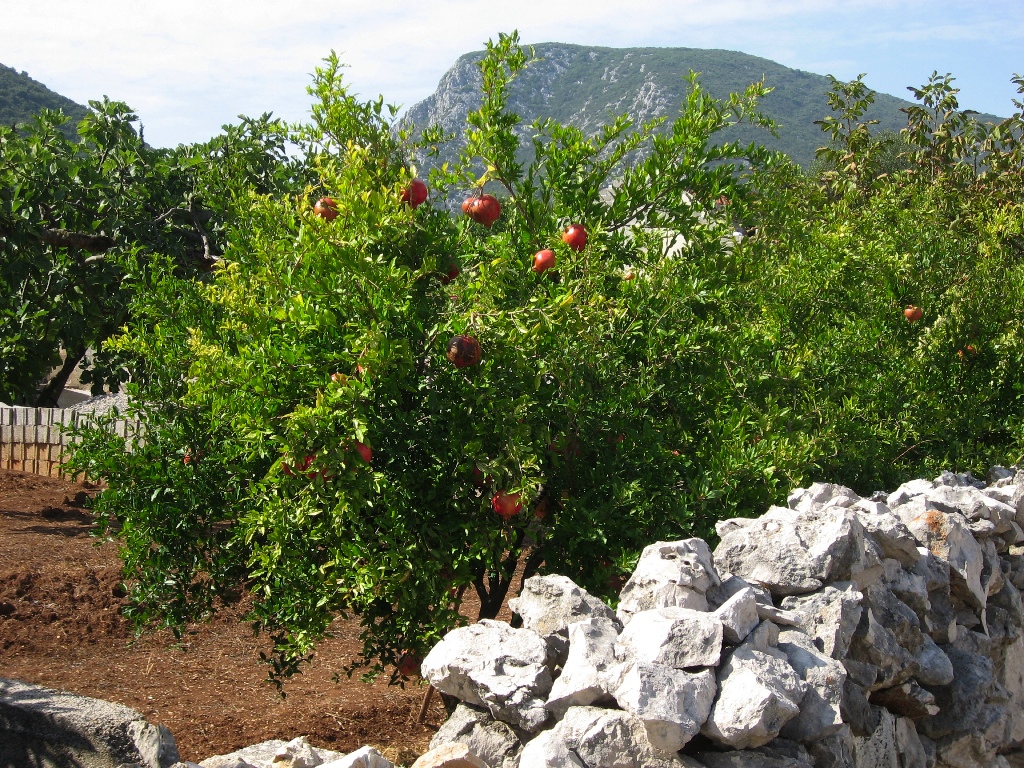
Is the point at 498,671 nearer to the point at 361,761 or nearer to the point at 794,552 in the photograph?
the point at 361,761

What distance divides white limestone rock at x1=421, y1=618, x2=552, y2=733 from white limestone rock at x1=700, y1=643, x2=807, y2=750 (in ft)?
1.29

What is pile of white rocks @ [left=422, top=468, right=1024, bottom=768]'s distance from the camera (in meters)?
2.04

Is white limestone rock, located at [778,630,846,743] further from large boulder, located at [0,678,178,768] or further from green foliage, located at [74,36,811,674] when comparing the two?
large boulder, located at [0,678,178,768]

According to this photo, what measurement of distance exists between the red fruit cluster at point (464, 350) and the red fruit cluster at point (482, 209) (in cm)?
82

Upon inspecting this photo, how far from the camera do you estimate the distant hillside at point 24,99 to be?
3209 centimetres

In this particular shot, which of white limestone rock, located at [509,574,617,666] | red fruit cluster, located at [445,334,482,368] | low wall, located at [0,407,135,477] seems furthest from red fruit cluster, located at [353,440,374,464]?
low wall, located at [0,407,135,477]

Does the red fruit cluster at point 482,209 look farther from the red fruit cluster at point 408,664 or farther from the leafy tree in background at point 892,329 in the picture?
the red fruit cluster at point 408,664

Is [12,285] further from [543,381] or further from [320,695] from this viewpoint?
[543,381]

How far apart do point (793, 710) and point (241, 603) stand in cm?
514

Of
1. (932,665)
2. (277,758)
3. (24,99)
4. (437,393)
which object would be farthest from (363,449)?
(24,99)

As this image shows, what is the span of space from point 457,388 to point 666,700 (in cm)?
138

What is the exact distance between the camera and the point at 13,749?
7.35 ft

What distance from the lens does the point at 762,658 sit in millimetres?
2205

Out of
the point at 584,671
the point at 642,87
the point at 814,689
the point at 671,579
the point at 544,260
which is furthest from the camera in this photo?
the point at 642,87
